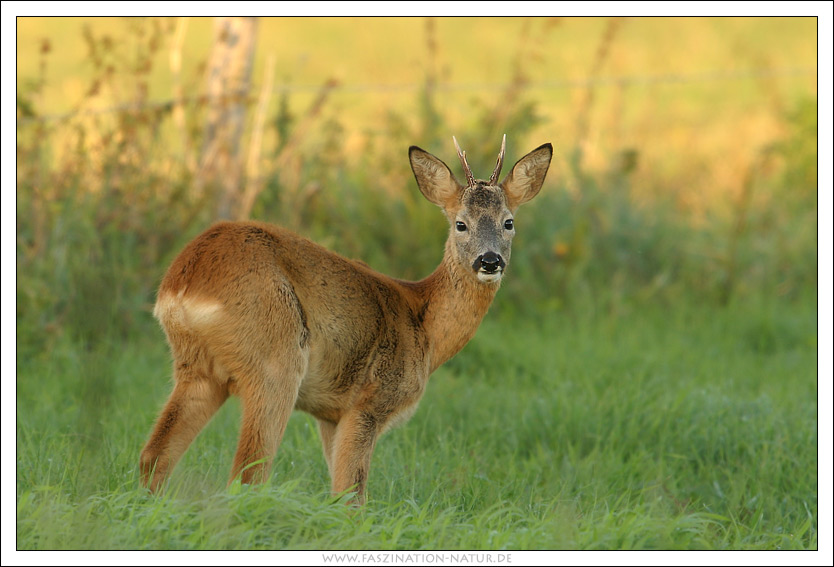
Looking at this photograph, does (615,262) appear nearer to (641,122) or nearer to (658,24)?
(641,122)

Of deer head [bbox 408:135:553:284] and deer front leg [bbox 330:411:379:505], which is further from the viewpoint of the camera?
deer head [bbox 408:135:553:284]

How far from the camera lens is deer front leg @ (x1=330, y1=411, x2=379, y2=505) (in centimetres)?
473

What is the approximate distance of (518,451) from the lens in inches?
245

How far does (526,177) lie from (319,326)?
5.09ft

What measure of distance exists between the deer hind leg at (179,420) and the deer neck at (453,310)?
48.6 inches

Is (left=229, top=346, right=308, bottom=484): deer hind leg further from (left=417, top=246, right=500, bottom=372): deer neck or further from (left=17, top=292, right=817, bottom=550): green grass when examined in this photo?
(left=417, top=246, right=500, bottom=372): deer neck

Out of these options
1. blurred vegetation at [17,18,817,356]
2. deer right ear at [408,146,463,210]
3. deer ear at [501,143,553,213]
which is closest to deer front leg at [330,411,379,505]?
deer right ear at [408,146,463,210]

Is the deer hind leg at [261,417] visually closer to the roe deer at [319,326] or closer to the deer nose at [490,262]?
the roe deer at [319,326]

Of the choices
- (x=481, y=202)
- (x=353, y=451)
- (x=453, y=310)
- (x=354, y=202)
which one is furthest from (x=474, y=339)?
(x=353, y=451)

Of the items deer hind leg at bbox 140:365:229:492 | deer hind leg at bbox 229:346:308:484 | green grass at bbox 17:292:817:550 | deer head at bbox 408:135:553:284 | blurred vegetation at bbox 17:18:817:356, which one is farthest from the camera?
blurred vegetation at bbox 17:18:817:356

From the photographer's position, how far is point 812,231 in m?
10.4

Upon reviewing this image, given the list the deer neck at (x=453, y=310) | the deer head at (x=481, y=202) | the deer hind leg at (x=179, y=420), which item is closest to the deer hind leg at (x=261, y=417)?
the deer hind leg at (x=179, y=420)

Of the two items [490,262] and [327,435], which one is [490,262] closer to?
[490,262]

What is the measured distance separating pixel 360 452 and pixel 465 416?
1885mm
